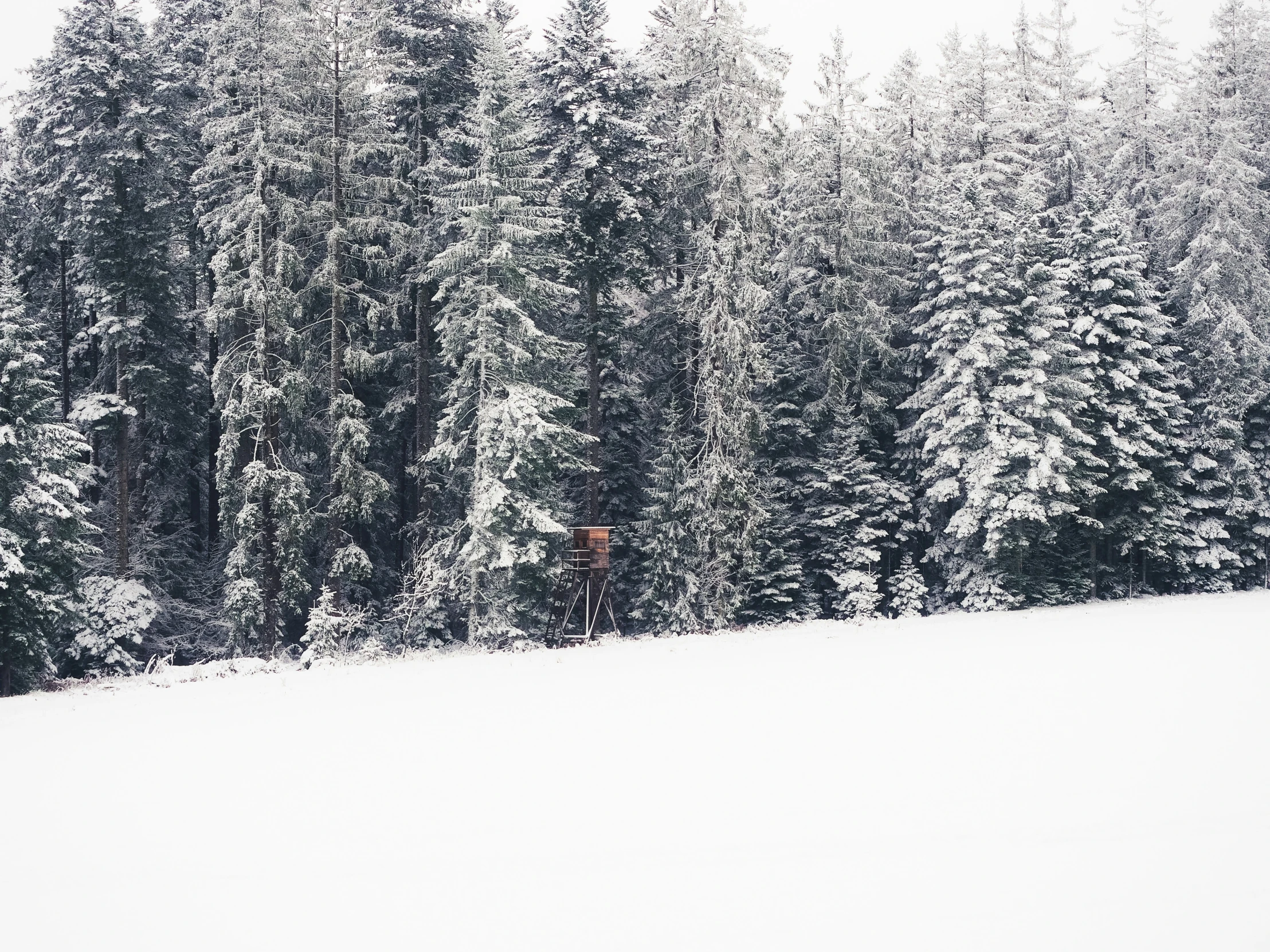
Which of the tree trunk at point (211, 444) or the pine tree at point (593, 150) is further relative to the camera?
the tree trunk at point (211, 444)

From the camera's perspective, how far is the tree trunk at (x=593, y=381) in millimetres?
25578

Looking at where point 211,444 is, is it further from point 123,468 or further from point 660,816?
point 660,816

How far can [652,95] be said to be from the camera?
1081 inches

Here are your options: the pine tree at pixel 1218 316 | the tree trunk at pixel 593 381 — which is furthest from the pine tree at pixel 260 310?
the pine tree at pixel 1218 316

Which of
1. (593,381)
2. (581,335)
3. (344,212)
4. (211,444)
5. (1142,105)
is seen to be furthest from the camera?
(1142,105)

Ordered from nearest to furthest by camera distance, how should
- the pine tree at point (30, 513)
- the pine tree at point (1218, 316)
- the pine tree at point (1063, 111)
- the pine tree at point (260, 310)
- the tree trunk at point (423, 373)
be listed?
the pine tree at point (30, 513), the pine tree at point (260, 310), the tree trunk at point (423, 373), the pine tree at point (1218, 316), the pine tree at point (1063, 111)

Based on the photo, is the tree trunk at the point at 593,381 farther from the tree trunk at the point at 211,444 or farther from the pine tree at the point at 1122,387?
the pine tree at the point at 1122,387

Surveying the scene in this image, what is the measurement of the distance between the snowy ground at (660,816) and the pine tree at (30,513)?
6717 mm

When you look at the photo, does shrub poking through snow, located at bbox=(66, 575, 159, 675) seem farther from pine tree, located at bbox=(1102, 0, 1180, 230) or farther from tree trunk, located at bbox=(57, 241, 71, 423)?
pine tree, located at bbox=(1102, 0, 1180, 230)

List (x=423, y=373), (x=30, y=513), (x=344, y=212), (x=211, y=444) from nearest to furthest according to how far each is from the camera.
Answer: (x=30, y=513) → (x=344, y=212) → (x=423, y=373) → (x=211, y=444)

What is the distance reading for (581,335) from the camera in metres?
26.1

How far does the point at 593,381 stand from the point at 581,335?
1486 millimetres

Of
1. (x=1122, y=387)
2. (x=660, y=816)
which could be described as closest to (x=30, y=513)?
(x=660, y=816)

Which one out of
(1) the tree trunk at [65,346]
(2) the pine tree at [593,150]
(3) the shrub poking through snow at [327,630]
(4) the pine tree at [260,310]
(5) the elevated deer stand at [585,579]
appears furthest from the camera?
(1) the tree trunk at [65,346]
